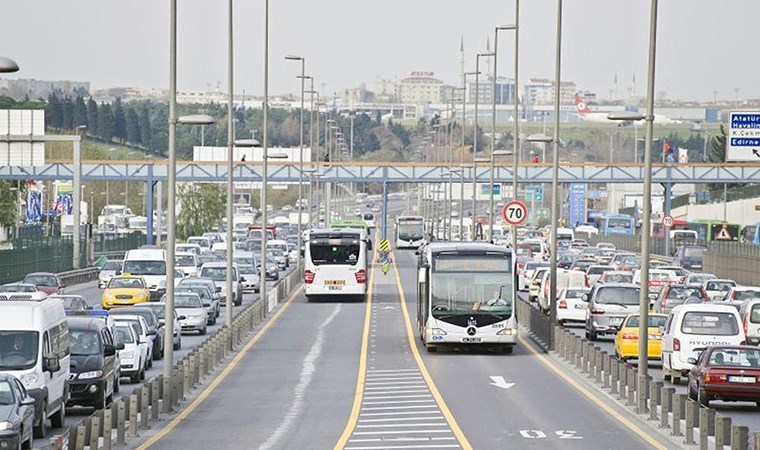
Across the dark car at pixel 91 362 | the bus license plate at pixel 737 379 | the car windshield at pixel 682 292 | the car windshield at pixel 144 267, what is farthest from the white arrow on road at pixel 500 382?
the car windshield at pixel 144 267

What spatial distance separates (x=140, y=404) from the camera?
2933 centimetres

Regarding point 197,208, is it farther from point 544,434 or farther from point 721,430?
point 721,430

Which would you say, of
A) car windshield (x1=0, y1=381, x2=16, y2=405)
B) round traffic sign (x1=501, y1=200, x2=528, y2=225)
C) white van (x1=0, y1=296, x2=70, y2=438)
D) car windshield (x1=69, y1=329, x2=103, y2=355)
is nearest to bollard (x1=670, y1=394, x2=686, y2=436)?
white van (x1=0, y1=296, x2=70, y2=438)

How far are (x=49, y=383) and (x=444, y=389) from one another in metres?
11.1

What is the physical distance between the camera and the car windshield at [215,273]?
235 feet

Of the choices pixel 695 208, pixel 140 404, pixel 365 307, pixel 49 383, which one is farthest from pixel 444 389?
pixel 695 208

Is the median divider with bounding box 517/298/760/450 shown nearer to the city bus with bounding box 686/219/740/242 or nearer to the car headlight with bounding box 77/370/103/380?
the car headlight with bounding box 77/370/103/380

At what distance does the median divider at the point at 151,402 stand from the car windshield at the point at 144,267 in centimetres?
1935

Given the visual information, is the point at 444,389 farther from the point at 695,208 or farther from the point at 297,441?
the point at 695,208

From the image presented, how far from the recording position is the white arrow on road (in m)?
36.7

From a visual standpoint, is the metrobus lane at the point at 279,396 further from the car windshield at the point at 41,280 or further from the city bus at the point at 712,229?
the city bus at the point at 712,229

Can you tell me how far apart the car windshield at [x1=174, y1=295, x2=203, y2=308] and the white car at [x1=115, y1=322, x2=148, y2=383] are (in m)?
15.6

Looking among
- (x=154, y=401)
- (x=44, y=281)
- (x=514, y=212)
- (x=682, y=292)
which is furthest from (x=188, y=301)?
(x=154, y=401)

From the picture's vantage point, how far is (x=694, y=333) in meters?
36.5
